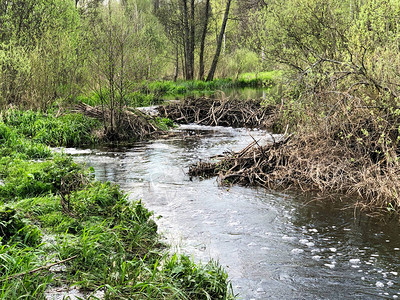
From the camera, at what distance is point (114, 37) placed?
13156mm

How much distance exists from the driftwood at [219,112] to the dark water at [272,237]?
28.4ft

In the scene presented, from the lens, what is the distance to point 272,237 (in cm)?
609

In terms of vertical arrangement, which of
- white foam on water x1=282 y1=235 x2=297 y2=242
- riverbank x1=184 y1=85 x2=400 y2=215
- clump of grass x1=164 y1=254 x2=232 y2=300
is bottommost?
white foam on water x1=282 y1=235 x2=297 y2=242

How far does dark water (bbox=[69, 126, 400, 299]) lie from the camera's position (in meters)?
4.69

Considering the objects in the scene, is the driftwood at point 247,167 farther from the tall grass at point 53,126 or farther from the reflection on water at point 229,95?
the reflection on water at point 229,95

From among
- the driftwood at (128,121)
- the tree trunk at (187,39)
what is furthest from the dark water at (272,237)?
the tree trunk at (187,39)

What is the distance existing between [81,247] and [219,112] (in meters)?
14.8

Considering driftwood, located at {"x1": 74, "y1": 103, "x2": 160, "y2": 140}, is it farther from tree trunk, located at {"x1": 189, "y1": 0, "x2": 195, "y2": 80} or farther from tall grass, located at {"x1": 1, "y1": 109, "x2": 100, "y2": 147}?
tree trunk, located at {"x1": 189, "y1": 0, "x2": 195, "y2": 80}

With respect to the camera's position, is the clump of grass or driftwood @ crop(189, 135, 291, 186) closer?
the clump of grass

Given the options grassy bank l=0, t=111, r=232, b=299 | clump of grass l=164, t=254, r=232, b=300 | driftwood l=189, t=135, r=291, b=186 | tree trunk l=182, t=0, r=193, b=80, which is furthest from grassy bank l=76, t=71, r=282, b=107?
clump of grass l=164, t=254, r=232, b=300

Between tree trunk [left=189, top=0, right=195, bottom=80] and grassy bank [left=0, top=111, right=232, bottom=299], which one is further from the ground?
tree trunk [left=189, top=0, right=195, bottom=80]

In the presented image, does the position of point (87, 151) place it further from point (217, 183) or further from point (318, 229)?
point (318, 229)

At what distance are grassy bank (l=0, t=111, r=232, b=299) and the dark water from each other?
23.7 inches

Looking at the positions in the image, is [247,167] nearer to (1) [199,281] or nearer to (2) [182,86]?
(1) [199,281]
